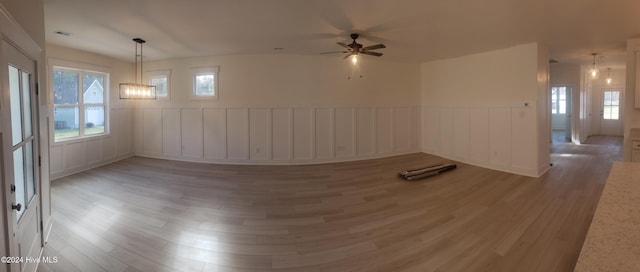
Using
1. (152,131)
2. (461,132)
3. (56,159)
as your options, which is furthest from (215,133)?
(461,132)

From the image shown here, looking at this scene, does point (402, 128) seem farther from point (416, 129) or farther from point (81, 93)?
point (81, 93)

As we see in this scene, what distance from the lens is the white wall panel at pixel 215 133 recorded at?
249 inches

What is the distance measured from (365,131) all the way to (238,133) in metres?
3.15

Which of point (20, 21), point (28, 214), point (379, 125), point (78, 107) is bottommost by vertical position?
point (28, 214)

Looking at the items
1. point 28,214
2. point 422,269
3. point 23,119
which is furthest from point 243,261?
point 23,119

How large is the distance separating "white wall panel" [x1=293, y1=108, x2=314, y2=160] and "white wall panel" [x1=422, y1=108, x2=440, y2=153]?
11.2 feet

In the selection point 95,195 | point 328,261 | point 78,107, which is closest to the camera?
point 328,261

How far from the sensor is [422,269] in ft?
7.21

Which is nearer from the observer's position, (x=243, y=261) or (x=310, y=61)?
(x=243, y=261)

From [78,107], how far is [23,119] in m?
4.55

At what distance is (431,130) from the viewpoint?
24.0 ft

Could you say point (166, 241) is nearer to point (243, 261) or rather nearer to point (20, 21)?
point (243, 261)

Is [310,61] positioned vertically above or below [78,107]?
above

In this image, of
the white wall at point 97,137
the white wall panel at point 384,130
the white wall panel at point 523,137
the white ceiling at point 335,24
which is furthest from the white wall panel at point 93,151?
the white wall panel at point 523,137
